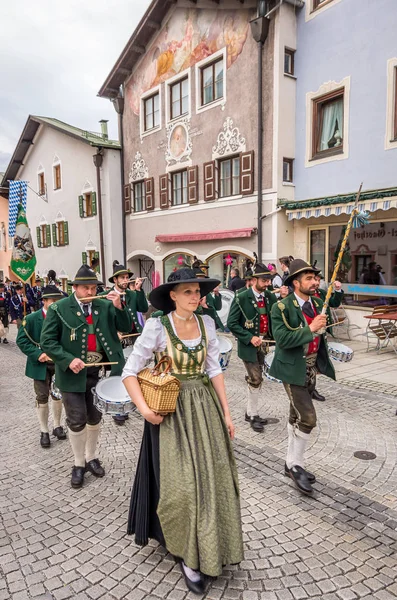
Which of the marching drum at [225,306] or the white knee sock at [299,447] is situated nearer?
the white knee sock at [299,447]

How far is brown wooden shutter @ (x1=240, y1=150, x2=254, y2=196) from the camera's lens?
1362cm

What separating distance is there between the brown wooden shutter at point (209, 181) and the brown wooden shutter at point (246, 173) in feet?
4.58

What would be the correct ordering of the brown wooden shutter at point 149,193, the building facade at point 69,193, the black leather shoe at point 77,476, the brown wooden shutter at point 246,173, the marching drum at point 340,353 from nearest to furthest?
the black leather shoe at point 77,476, the marching drum at point 340,353, the brown wooden shutter at point 246,173, the brown wooden shutter at point 149,193, the building facade at point 69,193

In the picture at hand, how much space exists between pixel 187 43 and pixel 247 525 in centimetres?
1666

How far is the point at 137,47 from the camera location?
17.9m

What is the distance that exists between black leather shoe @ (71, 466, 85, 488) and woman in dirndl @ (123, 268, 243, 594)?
131 cm

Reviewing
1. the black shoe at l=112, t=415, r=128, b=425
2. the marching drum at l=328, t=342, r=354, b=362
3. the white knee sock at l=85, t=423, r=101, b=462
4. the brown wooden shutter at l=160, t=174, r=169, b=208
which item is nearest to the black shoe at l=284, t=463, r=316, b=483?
the marching drum at l=328, t=342, r=354, b=362

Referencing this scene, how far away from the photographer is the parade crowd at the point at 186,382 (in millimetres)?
2814

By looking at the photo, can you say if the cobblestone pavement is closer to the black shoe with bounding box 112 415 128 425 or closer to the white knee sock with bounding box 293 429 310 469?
the black shoe with bounding box 112 415 128 425

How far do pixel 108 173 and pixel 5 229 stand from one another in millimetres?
16681

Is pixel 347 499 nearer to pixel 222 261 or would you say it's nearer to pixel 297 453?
pixel 297 453

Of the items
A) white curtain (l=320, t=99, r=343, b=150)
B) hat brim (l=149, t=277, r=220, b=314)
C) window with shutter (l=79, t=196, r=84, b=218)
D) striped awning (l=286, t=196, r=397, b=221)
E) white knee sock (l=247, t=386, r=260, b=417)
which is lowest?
white knee sock (l=247, t=386, r=260, b=417)

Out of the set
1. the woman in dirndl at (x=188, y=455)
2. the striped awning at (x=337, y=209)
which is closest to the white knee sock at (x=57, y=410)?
the woman in dirndl at (x=188, y=455)

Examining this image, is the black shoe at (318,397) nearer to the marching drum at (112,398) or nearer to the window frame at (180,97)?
the marching drum at (112,398)
